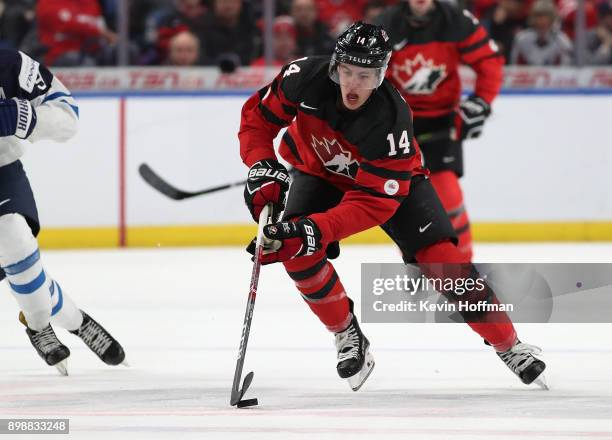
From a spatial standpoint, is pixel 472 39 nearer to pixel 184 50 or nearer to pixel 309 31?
pixel 309 31

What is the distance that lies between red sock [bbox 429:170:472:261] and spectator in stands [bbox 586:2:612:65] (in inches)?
88.7

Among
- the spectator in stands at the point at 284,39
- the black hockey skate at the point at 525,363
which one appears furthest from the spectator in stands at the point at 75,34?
the black hockey skate at the point at 525,363

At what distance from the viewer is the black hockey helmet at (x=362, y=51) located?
12.3 ft

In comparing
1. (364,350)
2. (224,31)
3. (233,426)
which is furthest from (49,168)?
(233,426)

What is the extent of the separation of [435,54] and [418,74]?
106 mm

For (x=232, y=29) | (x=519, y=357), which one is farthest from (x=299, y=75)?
(x=232, y=29)

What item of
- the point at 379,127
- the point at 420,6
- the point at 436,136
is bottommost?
the point at 436,136

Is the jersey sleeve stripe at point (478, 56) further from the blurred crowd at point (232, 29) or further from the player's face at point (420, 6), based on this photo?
the blurred crowd at point (232, 29)

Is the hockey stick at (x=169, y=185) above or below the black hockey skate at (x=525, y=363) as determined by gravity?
below

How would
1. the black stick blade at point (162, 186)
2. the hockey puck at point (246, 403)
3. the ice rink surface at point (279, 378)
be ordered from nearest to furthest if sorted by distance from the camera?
the ice rink surface at point (279, 378) → the hockey puck at point (246, 403) → the black stick blade at point (162, 186)

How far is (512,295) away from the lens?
15.9 ft

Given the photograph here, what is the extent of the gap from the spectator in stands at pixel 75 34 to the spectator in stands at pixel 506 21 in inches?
78.7

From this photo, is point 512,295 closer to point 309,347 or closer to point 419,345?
point 419,345

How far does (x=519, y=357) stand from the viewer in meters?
3.97
